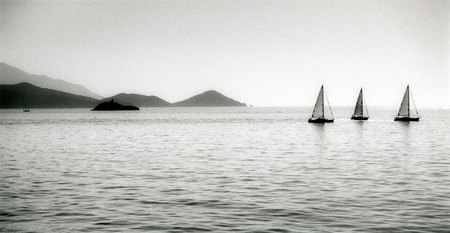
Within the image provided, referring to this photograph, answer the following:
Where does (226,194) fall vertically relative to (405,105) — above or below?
below

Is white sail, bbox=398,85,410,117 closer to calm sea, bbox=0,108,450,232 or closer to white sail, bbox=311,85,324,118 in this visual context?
white sail, bbox=311,85,324,118

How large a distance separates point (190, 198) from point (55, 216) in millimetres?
7315

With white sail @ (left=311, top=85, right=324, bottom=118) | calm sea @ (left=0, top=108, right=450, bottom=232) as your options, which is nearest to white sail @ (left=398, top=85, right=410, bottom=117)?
white sail @ (left=311, top=85, right=324, bottom=118)

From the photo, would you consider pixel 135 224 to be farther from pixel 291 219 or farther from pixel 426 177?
pixel 426 177

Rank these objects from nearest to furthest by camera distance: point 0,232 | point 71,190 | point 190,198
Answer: point 0,232
point 190,198
point 71,190

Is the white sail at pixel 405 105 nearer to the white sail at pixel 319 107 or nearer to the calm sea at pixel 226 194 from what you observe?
the white sail at pixel 319 107

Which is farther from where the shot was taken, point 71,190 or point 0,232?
point 71,190

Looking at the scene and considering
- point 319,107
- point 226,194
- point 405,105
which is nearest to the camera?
point 226,194

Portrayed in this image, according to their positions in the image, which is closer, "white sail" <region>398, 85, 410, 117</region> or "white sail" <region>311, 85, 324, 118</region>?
"white sail" <region>311, 85, 324, 118</region>

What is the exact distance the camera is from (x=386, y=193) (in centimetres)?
2791

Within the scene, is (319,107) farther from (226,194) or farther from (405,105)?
(226,194)

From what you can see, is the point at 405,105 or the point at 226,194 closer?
the point at 226,194

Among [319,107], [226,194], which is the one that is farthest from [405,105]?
[226,194]

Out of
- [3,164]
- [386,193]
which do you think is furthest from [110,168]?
[386,193]
